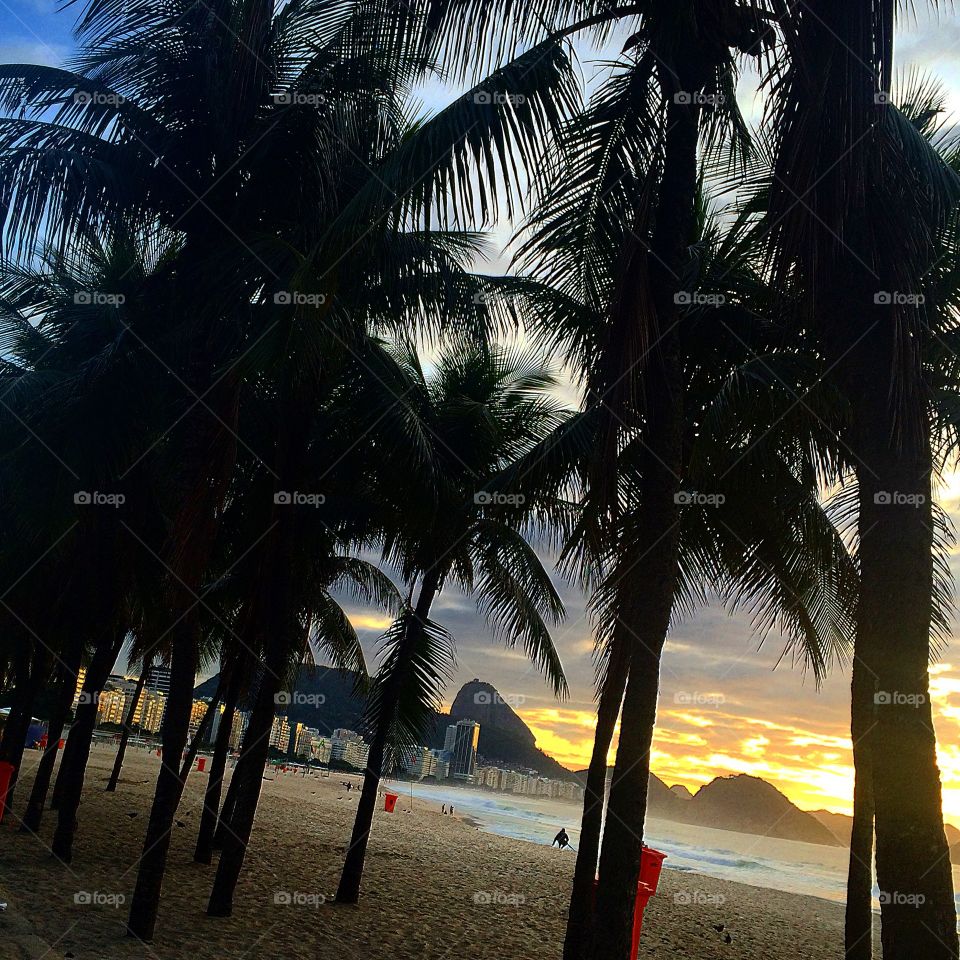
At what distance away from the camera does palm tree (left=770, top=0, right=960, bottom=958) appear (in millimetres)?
4074

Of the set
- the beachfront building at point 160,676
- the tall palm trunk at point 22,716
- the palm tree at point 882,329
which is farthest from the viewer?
the beachfront building at point 160,676

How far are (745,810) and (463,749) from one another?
7776 centimetres

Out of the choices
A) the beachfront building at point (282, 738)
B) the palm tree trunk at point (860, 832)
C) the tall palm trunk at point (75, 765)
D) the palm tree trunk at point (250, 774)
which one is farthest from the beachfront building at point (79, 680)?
the beachfront building at point (282, 738)

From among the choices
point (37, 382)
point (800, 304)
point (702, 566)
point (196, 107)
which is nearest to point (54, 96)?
point (196, 107)

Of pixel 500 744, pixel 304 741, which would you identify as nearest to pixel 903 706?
pixel 304 741

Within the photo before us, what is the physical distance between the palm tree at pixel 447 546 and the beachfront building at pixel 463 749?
3616 inches

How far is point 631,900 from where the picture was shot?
487 cm

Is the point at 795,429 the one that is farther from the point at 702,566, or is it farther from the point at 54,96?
the point at 54,96

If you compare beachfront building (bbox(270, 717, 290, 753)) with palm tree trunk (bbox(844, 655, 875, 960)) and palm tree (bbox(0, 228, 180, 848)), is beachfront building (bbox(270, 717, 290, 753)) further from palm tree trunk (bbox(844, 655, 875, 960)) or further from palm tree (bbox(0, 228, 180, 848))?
palm tree trunk (bbox(844, 655, 875, 960))

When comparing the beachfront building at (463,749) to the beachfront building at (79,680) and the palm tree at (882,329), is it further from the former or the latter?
the palm tree at (882,329)

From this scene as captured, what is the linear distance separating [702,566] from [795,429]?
9.72 feet

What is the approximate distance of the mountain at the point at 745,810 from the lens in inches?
6088

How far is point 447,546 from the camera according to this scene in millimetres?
11289

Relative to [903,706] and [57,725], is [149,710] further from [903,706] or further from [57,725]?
[903,706]
